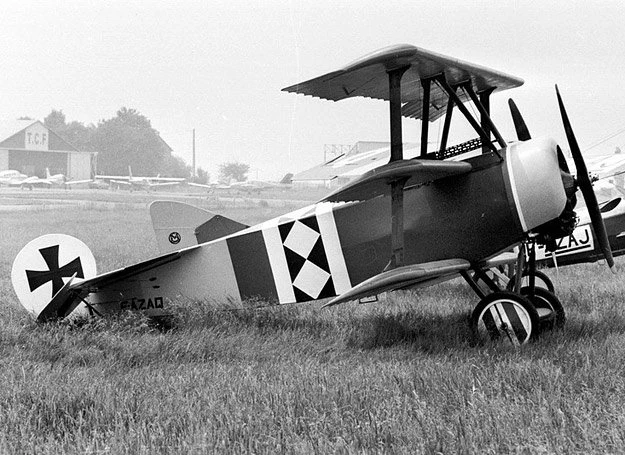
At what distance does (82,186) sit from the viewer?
Answer: 28.5m

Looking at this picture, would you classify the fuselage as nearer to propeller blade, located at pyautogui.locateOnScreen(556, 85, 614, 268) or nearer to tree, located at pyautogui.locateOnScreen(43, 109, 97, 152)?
propeller blade, located at pyautogui.locateOnScreen(556, 85, 614, 268)

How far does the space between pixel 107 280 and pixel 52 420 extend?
2.76 meters

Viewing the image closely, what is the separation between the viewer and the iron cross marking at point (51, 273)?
5879 millimetres

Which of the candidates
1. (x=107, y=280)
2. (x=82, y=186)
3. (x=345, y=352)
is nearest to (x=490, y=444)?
(x=345, y=352)

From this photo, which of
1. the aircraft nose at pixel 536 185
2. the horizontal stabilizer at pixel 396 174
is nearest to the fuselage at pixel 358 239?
the aircraft nose at pixel 536 185

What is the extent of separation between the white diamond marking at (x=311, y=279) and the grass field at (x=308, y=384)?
358 mm

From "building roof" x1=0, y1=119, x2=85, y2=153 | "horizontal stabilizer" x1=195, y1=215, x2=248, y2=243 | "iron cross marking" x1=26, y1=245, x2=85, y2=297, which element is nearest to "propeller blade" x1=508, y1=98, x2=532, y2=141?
"horizontal stabilizer" x1=195, y1=215, x2=248, y2=243

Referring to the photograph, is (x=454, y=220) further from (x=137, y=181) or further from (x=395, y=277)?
(x=137, y=181)

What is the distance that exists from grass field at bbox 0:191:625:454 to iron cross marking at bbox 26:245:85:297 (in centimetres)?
34

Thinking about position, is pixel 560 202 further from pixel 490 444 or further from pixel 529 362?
pixel 490 444

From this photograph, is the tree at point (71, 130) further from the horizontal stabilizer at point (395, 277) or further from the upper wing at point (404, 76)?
the horizontal stabilizer at point (395, 277)

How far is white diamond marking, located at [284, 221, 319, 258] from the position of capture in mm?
5590

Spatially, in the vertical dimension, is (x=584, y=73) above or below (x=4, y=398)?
above

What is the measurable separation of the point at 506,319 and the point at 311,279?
1.65 m
